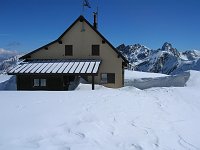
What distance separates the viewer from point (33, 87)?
954 inches

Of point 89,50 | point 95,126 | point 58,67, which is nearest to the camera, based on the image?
point 95,126

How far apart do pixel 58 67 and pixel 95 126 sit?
15.9 meters

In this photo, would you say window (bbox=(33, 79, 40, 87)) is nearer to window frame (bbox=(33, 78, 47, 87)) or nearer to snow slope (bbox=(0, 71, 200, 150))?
window frame (bbox=(33, 78, 47, 87))

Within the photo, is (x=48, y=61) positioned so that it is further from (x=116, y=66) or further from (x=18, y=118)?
(x=18, y=118)

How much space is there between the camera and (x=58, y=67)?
23.3 meters

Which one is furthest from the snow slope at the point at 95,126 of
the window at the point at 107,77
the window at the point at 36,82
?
the window at the point at 107,77

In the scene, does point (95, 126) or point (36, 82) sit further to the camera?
point (36, 82)

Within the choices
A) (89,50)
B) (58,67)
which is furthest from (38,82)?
(89,50)

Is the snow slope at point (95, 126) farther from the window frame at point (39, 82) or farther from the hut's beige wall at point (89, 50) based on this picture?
the hut's beige wall at point (89, 50)

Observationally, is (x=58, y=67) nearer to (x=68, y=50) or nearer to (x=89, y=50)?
(x=68, y=50)

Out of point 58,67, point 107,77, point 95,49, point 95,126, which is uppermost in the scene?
point 95,49

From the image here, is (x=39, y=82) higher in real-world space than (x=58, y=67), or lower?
lower

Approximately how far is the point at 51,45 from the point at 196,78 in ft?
46.0

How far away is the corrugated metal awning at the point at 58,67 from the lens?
22.1 meters
